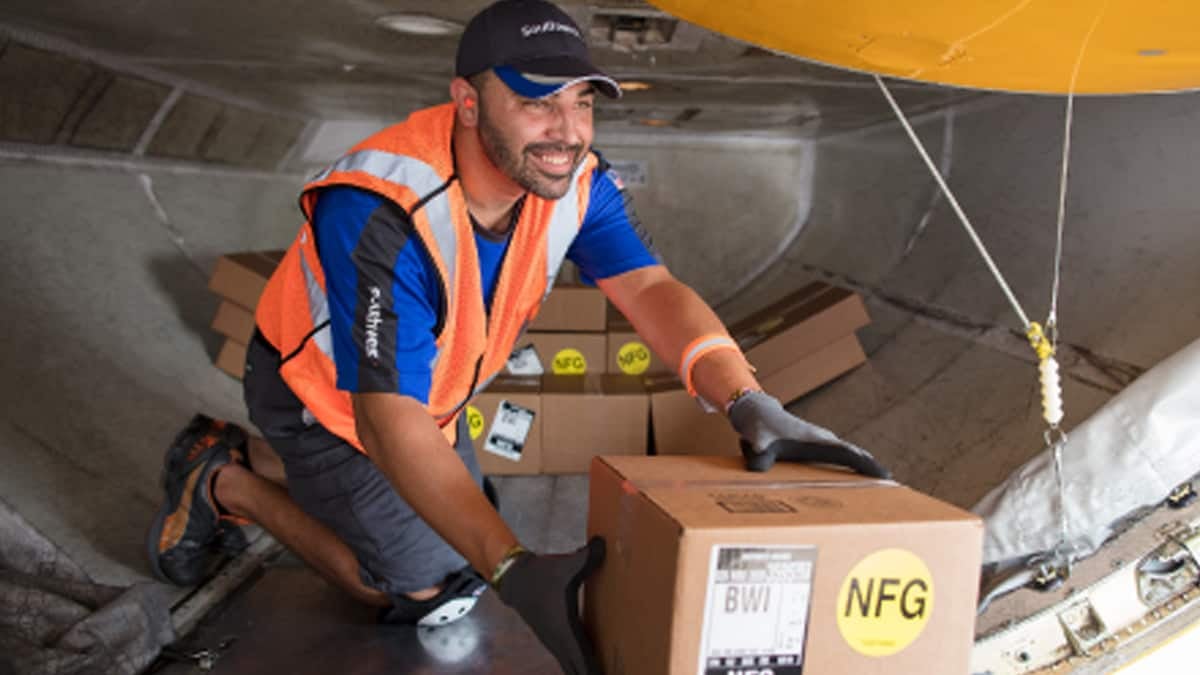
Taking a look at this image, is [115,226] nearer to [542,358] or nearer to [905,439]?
[542,358]

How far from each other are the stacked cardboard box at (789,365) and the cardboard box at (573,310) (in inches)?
18.2

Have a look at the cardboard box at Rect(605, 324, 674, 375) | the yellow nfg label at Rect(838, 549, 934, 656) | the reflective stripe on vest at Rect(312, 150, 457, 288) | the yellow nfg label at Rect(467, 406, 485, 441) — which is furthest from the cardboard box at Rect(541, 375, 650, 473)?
the yellow nfg label at Rect(838, 549, 934, 656)

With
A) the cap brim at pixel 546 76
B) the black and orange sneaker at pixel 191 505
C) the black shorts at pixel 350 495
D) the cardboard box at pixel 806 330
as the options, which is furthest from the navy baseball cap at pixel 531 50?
the cardboard box at pixel 806 330

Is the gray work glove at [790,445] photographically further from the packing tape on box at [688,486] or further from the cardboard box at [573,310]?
the cardboard box at [573,310]

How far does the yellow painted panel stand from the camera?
106 centimetres

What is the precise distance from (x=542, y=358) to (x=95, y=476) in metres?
1.42

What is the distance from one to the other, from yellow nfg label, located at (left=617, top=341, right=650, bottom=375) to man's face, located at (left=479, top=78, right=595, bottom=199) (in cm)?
185

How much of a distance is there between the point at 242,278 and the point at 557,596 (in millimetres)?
2274

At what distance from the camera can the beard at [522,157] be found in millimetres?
1360

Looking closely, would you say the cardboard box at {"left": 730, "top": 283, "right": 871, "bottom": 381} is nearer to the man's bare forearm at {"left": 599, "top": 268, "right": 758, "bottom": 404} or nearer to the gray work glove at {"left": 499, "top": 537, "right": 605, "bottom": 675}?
the man's bare forearm at {"left": 599, "top": 268, "right": 758, "bottom": 404}

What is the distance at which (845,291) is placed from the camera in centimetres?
280

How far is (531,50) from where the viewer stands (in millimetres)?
1308

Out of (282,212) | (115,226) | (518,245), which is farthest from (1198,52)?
(282,212)

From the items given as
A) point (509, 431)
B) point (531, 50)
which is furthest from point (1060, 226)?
point (509, 431)
